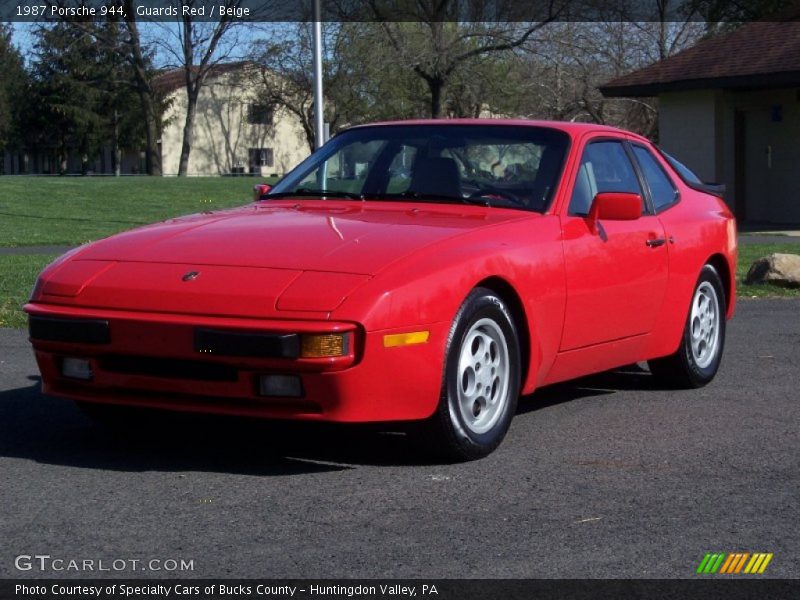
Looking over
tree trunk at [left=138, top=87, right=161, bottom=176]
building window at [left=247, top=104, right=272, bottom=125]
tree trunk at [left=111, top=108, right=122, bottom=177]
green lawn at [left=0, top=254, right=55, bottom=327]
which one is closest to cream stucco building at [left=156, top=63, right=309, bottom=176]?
building window at [left=247, top=104, right=272, bottom=125]

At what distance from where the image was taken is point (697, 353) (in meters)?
7.37

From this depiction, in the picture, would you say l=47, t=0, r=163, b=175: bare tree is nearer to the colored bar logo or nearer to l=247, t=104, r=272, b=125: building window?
l=247, t=104, r=272, b=125: building window

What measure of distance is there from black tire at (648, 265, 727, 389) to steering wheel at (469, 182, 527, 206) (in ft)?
5.15

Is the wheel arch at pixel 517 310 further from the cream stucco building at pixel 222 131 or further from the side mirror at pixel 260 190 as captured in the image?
the cream stucco building at pixel 222 131

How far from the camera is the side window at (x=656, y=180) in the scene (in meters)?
7.14

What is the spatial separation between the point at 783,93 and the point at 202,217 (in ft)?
62.9

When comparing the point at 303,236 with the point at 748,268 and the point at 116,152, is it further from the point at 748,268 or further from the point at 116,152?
the point at 116,152

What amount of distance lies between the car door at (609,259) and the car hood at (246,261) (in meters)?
0.43

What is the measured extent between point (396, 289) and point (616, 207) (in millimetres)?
1669

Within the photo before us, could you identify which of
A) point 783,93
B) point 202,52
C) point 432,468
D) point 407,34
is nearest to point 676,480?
point 432,468

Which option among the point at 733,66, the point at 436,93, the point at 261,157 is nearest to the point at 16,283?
the point at 733,66

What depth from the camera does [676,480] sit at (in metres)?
5.07

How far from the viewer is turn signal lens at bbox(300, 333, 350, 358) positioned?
15.5 ft
